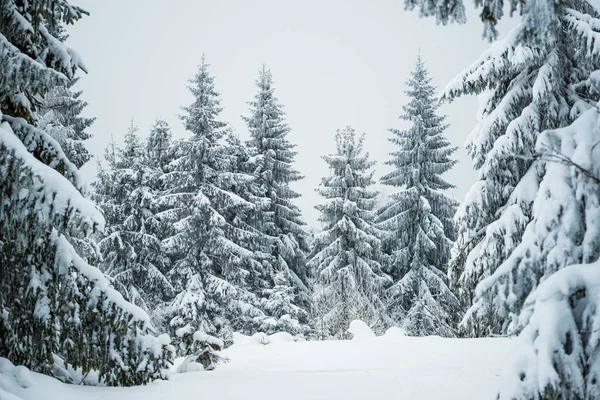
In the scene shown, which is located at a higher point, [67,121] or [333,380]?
[67,121]

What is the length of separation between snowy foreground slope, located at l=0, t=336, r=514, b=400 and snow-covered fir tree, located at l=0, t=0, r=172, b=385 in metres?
0.33

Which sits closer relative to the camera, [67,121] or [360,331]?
[360,331]

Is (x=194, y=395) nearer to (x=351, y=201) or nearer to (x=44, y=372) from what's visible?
(x=44, y=372)

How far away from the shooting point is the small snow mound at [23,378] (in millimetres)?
3418

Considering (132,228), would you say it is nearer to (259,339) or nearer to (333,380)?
(259,339)

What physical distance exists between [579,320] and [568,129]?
1085mm

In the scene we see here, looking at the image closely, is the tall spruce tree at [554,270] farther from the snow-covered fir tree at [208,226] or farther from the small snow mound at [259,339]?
the snow-covered fir tree at [208,226]

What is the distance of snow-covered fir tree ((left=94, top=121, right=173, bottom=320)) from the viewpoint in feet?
61.7

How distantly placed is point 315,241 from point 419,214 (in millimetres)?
5291

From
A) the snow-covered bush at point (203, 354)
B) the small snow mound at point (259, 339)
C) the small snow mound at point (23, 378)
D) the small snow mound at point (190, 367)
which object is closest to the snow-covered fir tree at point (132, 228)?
the small snow mound at point (259, 339)

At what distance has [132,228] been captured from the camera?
63.3ft

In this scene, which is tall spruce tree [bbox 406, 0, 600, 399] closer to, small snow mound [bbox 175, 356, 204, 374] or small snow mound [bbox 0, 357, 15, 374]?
small snow mound [bbox 0, 357, 15, 374]

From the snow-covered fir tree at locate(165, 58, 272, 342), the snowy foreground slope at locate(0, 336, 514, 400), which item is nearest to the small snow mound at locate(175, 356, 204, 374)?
the snowy foreground slope at locate(0, 336, 514, 400)

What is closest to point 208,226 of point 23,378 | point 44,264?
point 44,264
